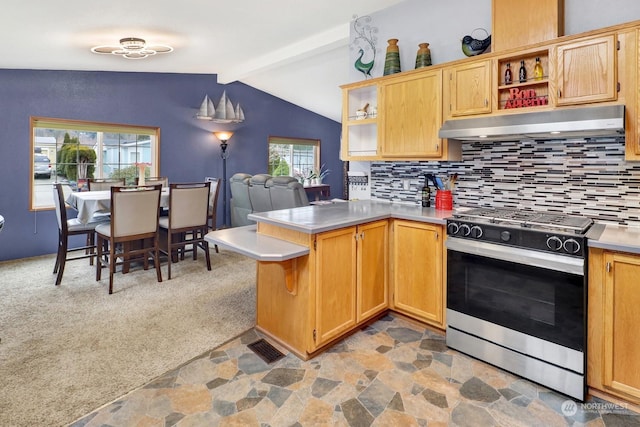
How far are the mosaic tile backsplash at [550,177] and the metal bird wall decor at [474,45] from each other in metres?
0.71

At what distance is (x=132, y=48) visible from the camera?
3686mm

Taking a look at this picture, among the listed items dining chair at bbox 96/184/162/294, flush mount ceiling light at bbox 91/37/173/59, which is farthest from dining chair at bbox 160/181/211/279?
flush mount ceiling light at bbox 91/37/173/59

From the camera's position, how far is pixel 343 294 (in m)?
2.47

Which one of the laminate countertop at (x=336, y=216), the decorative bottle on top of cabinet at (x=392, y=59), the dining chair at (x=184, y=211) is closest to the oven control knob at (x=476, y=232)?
the laminate countertop at (x=336, y=216)

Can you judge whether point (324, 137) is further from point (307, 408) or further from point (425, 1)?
point (307, 408)

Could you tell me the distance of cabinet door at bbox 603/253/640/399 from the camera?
174cm

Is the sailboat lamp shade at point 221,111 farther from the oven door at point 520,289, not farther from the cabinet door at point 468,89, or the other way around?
the oven door at point 520,289

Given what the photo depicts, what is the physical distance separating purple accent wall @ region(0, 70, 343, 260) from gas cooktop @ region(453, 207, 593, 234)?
517 cm

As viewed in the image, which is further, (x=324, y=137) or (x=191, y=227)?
(x=324, y=137)

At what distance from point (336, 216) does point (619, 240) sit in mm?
1623

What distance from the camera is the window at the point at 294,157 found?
7848mm

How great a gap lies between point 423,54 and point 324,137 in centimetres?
597

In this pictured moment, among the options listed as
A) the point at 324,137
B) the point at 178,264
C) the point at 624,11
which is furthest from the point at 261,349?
the point at 324,137

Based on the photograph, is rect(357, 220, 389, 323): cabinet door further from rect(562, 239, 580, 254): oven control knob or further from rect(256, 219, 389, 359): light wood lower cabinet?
rect(562, 239, 580, 254): oven control knob
